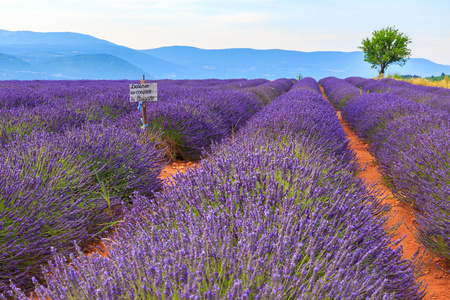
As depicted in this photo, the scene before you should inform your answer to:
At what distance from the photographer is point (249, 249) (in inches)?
45.0

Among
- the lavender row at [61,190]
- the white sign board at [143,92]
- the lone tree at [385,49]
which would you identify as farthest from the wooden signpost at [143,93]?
the lone tree at [385,49]

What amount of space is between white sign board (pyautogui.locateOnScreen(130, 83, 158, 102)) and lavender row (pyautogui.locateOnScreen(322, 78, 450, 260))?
3200 millimetres

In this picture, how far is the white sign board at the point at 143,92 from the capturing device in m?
4.27

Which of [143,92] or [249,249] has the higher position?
[143,92]

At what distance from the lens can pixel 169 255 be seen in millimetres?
1210

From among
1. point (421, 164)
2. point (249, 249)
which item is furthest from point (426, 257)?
point (249, 249)

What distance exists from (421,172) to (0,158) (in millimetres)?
3687

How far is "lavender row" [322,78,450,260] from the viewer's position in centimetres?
233

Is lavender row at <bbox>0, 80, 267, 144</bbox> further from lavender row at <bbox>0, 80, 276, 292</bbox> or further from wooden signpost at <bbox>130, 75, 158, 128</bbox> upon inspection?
wooden signpost at <bbox>130, 75, 158, 128</bbox>

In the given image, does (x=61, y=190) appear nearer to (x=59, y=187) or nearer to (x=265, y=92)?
(x=59, y=187)

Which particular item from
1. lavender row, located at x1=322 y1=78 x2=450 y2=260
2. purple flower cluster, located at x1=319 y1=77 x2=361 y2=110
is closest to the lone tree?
purple flower cluster, located at x1=319 y1=77 x2=361 y2=110

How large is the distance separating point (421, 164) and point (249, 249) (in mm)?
2675

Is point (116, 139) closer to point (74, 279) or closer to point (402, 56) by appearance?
point (74, 279)

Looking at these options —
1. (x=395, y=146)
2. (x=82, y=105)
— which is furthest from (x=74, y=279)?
(x=82, y=105)
